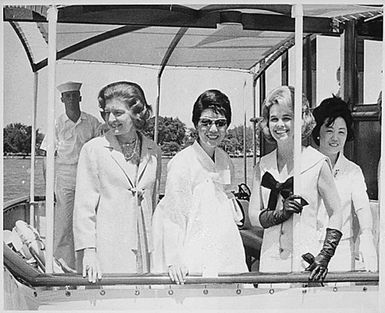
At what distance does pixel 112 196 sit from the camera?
7.64 feet

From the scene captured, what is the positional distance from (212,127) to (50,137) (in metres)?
0.53

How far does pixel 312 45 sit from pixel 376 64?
0.77ft

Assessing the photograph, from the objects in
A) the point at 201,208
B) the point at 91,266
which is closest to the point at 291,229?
the point at 201,208

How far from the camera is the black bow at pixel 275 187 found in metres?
2.36

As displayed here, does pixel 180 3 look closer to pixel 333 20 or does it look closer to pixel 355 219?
pixel 333 20

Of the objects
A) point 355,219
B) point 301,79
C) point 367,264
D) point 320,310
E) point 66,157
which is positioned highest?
point 301,79

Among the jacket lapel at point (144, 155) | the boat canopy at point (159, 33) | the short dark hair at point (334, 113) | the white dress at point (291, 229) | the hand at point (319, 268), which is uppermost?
the boat canopy at point (159, 33)

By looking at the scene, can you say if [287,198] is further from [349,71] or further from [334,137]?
[349,71]

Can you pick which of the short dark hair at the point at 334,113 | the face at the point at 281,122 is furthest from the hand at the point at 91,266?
the short dark hair at the point at 334,113

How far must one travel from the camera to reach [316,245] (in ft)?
7.79

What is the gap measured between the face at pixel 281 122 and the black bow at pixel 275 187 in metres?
0.13

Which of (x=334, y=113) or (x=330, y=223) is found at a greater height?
(x=334, y=113)

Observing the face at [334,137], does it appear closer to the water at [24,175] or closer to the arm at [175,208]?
the water at [24,175]

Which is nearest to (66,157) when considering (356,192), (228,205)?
(228,205)
